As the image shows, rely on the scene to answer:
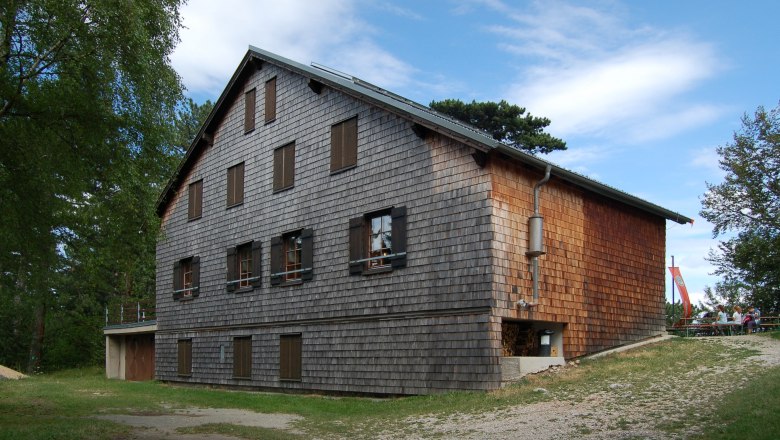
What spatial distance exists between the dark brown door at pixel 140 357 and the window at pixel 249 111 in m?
12.0

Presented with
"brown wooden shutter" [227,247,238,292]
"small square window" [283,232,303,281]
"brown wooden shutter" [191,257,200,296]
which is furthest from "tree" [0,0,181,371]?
"brown wooden shutter" [191,257,200,296]

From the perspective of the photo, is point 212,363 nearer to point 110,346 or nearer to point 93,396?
point 93,396

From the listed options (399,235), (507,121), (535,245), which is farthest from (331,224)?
(507,121)

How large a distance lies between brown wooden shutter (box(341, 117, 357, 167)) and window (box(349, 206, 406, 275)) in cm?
161

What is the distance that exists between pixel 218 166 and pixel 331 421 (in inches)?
530

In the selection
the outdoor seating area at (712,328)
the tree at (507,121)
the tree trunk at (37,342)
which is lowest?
the tree trunk at (37,342)

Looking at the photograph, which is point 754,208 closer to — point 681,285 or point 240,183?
point 681,285

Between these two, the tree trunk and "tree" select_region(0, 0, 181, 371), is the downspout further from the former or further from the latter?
the tree trunk

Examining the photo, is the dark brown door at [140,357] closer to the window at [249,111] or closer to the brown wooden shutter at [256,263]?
the brown wooden shutter at [256,263]

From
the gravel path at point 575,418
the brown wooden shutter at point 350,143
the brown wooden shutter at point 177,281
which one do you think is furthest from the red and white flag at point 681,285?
the brown wooden shutter at point 177,281

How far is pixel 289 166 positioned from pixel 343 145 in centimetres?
277

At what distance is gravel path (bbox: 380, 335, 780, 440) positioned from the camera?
10492 millimetres

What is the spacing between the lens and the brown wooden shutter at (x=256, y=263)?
22669mm

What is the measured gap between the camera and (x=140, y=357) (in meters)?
32.5
